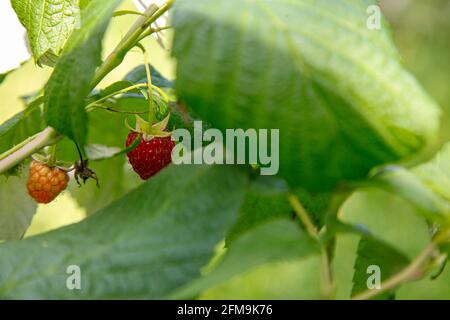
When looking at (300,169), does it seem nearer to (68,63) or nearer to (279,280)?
(68,63)

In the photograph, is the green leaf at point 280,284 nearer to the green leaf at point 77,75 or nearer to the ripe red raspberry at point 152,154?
the ripe red raspberry at point 152,154

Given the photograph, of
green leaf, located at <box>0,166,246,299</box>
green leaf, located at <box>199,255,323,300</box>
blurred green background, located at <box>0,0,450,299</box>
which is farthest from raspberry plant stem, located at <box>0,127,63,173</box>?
green leaf, located at <box>199,255,323,300</box>

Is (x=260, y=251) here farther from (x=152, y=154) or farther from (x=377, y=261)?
(x=152, y=154)


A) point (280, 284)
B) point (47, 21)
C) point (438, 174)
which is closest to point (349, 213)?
point (280, 284)

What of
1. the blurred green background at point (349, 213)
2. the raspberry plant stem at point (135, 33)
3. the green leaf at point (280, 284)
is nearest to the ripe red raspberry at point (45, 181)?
the raspberry plant stem at point (135, 33)

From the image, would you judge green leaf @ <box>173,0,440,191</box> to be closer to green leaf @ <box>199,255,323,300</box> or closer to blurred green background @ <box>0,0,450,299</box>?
blurred green background @ <box>0,0,450,299</box>

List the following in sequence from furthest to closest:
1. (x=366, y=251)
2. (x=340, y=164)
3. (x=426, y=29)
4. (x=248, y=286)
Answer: (x=426, y=29) < (x=248, y=286) < (x=366, y=251) < (x=340, y=164)
